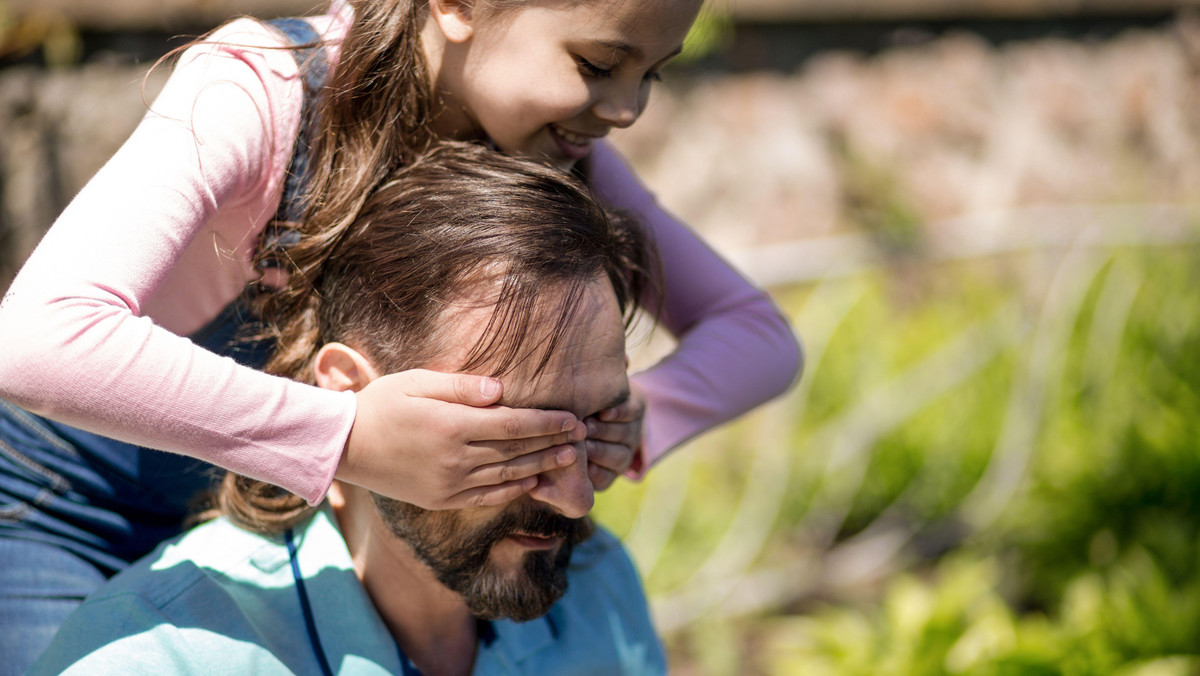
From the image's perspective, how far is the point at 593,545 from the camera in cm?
198

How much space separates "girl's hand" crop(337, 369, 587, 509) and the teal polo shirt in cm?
35

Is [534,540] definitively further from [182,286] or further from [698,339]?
[182,286]

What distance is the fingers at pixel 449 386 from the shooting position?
131 cm

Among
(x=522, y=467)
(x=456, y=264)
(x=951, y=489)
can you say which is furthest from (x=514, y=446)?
(x=951, y=489)

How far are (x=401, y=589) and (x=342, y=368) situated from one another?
1.27 ft

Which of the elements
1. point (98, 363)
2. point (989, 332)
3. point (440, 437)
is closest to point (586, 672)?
point (440, 437)

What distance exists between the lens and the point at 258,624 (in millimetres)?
1519

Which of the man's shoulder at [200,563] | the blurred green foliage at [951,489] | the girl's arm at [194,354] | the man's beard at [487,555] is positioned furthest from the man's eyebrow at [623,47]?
the blurred green foliage at [951,489]

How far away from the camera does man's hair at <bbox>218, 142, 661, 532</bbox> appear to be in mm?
1491

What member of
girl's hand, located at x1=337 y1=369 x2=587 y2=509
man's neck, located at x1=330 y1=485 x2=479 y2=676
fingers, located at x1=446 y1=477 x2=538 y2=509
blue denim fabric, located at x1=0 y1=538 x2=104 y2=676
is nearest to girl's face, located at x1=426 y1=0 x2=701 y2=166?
girl's hand, located at x1=337 y1=369 x2=587 y2=509

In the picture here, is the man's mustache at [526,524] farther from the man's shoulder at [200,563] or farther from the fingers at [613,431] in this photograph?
the man's shoulder at [200,563]

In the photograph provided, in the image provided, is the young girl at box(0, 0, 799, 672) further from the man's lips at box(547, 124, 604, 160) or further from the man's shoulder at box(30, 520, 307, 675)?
the man's shoulder at box(30, 520, 307, 675)

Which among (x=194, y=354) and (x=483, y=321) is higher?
(x=194, y=354)

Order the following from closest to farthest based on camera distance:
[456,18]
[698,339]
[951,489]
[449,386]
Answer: [449,386], [456,18], [698,339], [951,489]
